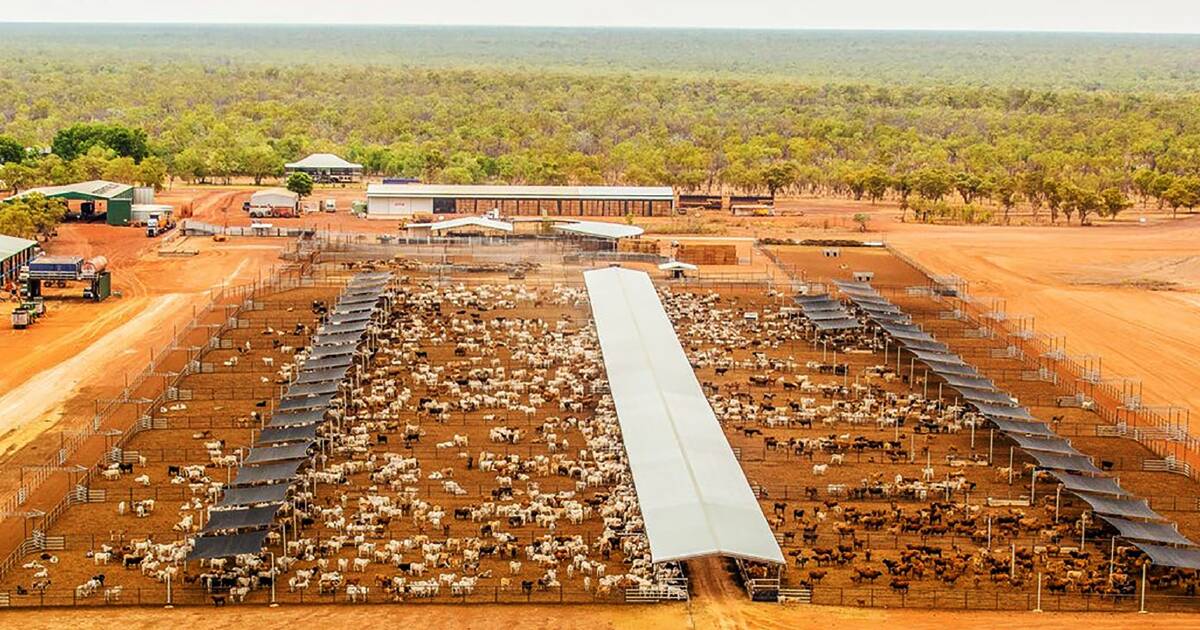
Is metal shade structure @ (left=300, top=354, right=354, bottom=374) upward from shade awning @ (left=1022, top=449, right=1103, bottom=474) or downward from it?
upward

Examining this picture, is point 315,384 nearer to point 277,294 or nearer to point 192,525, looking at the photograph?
point 192,525

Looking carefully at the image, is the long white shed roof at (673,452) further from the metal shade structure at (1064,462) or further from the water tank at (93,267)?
the water tank at (93,267)

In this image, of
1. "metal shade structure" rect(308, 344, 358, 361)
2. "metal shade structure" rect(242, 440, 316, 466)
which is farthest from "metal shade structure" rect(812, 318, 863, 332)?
"metal shade structure" rect(242, 440, 316, 466)

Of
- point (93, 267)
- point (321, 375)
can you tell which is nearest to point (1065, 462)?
Answer: point (321, 375)

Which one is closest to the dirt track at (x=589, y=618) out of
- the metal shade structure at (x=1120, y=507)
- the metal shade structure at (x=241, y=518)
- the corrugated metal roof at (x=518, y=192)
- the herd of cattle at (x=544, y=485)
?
the herd of cattle at (x=544, y=485)

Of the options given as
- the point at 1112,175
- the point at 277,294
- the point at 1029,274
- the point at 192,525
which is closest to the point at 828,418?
the point at 192,525

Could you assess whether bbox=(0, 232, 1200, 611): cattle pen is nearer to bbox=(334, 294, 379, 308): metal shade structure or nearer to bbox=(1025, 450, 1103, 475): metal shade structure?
bbox=(1025, 450, 1103, 475): metal shade structure
